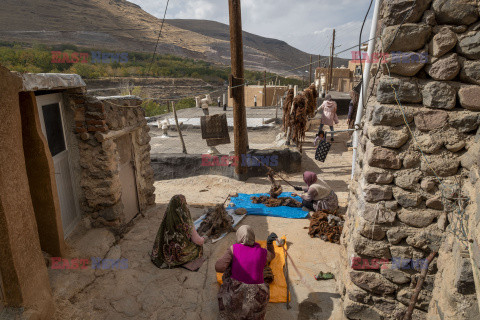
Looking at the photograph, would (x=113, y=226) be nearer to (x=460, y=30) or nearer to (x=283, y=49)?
(x=460, y=30)

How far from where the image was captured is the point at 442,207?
2396 mm

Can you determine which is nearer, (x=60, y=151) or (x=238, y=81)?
(x=60, y=151)

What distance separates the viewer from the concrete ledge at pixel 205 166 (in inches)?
338

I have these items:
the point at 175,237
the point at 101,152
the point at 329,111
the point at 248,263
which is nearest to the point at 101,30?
the point at 329,111

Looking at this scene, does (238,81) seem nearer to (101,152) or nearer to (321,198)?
(321,198)

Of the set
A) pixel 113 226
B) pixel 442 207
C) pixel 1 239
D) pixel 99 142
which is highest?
pixel 99 142

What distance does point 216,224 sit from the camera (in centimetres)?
516

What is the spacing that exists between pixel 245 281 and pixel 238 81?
5655 mm

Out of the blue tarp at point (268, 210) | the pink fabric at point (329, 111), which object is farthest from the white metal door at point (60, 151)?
the pink fabric at point (329, 111)

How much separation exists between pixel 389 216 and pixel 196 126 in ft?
43.4

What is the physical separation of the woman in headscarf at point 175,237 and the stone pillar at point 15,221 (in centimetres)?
161

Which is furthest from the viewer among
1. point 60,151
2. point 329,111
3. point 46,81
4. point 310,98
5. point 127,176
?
point 329,111

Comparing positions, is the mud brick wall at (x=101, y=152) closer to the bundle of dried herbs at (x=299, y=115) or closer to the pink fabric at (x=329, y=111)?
the bundle of dried herbs at (x=299, y=115)

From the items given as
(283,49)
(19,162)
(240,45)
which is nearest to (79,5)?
(283,49)
